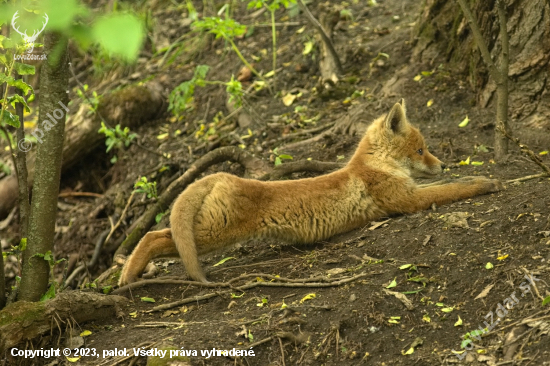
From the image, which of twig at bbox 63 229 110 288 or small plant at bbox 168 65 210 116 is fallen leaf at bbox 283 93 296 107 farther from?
twig at bbox 63 229 110 288

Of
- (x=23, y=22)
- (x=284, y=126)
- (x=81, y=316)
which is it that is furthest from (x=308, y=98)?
(x=23, y=22)

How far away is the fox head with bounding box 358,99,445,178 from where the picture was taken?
6.79 meters

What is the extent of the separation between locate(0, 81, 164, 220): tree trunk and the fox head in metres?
5.73

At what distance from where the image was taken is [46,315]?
15.5 ft

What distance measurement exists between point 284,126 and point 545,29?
4128 mm

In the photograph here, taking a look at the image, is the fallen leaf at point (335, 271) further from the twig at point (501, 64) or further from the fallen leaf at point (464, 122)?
the fallen leaf at point (464, 122)

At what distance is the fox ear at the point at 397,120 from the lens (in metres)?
6.66

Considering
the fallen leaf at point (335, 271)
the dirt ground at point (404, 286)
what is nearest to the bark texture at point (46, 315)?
the dirt ground at point (404, 286)

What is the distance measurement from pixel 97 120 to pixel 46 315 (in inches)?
249

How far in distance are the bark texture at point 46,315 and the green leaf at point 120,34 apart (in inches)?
142

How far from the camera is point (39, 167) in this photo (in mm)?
5219

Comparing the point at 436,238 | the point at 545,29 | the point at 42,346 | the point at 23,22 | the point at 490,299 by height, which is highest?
the point at 545,29

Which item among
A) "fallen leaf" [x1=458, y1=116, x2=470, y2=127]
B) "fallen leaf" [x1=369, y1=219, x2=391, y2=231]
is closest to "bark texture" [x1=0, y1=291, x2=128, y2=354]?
"fallen leaf" [x1=369, y1=219, x2=391, y2=231]

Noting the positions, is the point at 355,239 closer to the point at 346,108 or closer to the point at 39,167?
the point at 39,167
